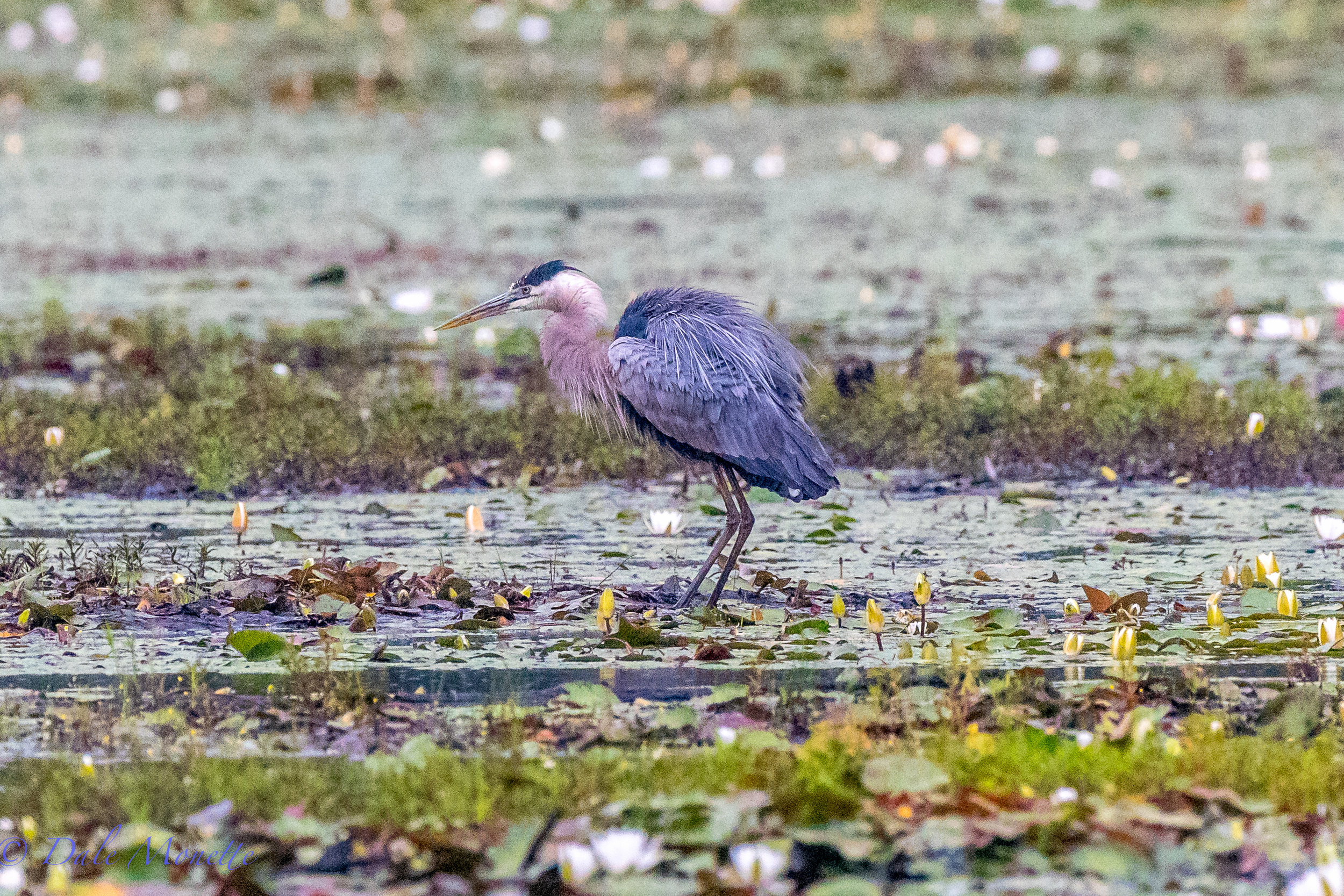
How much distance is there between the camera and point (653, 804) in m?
4.23

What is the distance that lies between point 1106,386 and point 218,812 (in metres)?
5.11

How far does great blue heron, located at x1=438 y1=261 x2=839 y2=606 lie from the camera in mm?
6004

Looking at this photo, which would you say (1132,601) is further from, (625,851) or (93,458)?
(93,458)

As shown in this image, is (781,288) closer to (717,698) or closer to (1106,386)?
(1106,386)

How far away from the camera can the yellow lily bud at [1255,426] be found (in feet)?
25.1

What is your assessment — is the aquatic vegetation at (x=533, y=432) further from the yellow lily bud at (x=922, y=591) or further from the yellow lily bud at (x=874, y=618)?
the yellow lily bud at (x=874, y=618)

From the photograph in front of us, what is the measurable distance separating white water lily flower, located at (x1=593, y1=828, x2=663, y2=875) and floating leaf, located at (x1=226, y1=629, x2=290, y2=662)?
161 centimetres

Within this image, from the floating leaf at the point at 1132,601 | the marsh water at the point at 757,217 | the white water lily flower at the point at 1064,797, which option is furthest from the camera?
the marsh water at the point at 757,217

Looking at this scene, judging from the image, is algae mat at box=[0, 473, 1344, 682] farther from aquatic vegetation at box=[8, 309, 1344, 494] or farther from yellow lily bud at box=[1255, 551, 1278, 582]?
aquatic vegetation at box=[8, 309, 1344, 494]

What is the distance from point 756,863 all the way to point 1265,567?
253 centimetres

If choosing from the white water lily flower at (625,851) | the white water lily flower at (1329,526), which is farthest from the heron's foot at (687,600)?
the white water lily flower at (625,851)

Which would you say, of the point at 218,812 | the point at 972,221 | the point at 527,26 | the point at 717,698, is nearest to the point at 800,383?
the point at 717,698

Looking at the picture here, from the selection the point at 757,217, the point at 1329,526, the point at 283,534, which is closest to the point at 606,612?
the point at 283,534

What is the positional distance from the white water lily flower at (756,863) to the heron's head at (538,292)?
9.84 ft
